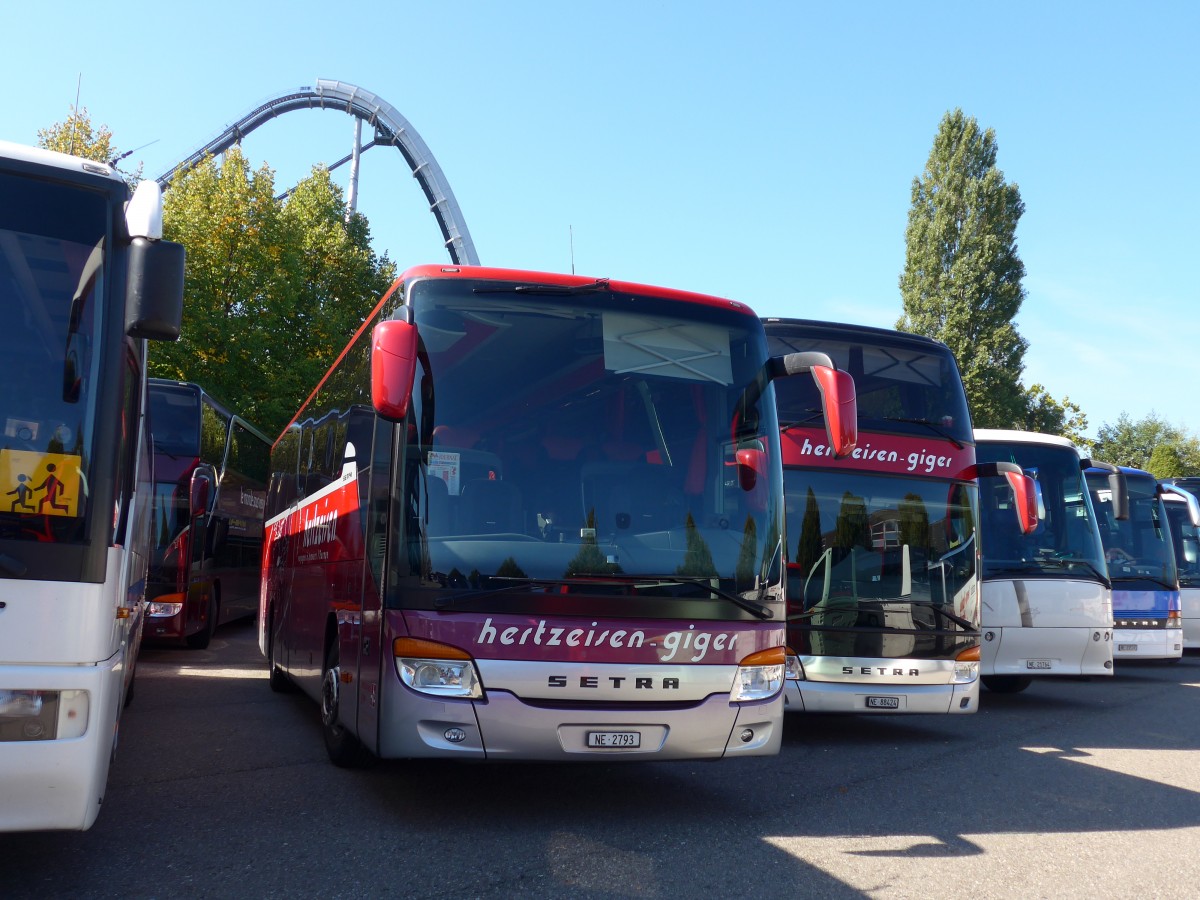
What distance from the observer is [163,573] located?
16.0 metres

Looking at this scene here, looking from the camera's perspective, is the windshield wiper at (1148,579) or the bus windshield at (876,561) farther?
the windshield wiper at (1148,579)

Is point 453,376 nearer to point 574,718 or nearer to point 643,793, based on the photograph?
point 574,718

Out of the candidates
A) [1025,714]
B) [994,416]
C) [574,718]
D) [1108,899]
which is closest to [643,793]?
[574,718]

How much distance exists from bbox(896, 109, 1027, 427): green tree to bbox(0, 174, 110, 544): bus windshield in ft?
134

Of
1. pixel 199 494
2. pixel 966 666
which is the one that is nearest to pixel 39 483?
pixel 966 666

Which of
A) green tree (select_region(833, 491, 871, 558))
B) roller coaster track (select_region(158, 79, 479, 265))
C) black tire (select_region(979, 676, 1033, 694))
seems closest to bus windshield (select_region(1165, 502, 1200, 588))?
black tire (select_region(979, 676, 1033, 694))

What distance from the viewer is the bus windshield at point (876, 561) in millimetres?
9930

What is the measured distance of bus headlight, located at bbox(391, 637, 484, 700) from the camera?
Result: 6.09m

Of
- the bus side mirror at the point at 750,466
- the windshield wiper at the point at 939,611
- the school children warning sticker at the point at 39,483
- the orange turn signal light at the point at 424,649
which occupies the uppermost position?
the bus side mirror at the point at 750,466

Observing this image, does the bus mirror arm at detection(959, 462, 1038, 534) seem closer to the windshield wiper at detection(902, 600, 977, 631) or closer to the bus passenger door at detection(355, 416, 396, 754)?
the windshield wiper at detection(902, 600, 977, 631)

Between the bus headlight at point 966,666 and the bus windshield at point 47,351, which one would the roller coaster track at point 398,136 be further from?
the bus windshield at point 47,351

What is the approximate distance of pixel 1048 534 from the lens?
12.9 meters

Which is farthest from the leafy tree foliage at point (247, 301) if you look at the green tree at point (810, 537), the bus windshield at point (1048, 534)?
the green tree at point (810, 537)

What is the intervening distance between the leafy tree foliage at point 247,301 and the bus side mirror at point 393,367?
23.0 m
